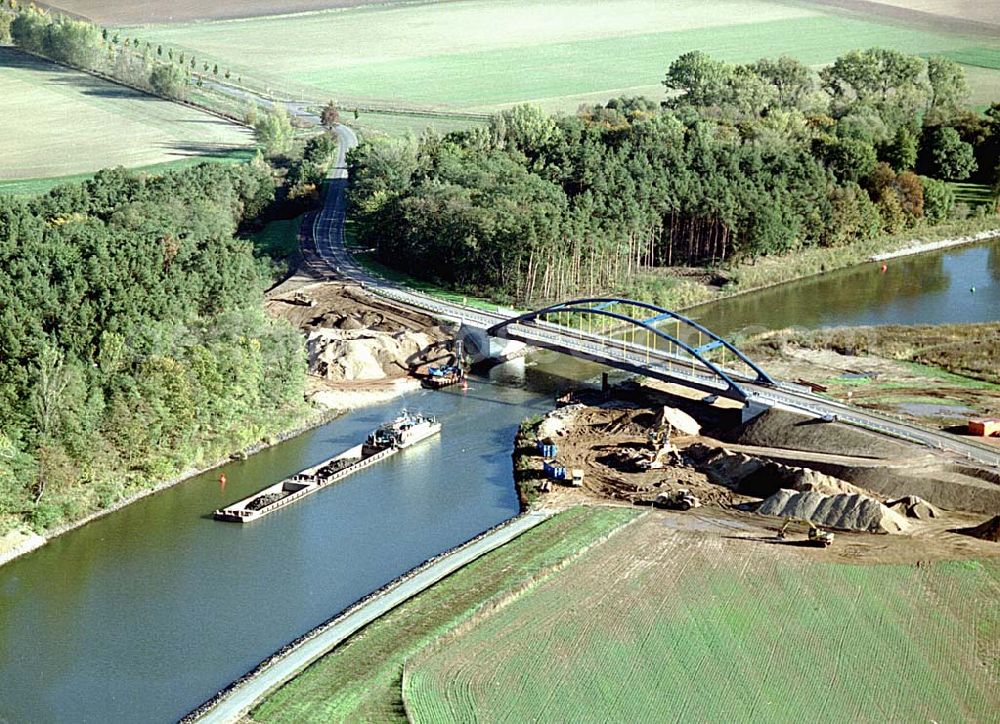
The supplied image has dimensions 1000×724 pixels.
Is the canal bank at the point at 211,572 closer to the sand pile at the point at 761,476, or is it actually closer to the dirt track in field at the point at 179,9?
the sand pile at the point at 761,476

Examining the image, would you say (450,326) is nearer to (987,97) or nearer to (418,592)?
(418,592)

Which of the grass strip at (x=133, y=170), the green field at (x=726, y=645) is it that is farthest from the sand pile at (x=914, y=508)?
the grass strip at (x=133, y=170)

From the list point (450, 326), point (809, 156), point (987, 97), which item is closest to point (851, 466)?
point (450, 326)

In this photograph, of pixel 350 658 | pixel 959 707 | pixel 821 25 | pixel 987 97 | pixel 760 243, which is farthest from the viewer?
pixel 821 25

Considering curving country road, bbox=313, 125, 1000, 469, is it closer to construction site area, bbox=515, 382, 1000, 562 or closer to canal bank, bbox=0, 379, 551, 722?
construction site area, bbox=515, 382, 1000, 562

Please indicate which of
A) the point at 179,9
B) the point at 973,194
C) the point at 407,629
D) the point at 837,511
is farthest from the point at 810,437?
the point at 179,9

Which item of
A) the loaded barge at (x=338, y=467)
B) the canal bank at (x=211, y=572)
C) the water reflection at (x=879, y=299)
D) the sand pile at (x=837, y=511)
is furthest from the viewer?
the water reflection at (x=879, y=299)
